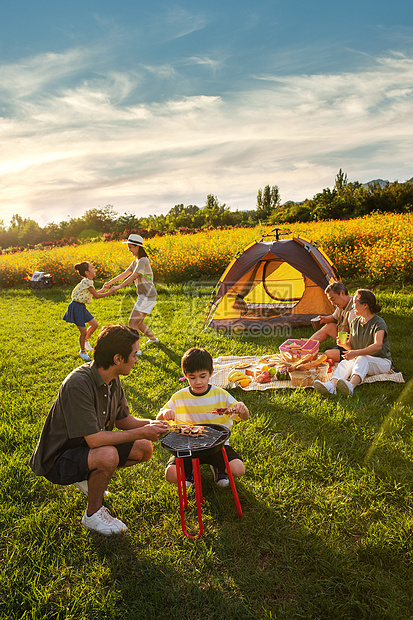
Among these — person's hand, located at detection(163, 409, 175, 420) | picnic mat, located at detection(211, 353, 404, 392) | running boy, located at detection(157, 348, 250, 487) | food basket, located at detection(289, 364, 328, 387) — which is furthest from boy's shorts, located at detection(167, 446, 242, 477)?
food basket, located at detection(289, 364, 328, 387)

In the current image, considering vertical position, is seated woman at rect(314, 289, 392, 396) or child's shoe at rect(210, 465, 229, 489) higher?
seated woman at rect(314, 289, 392, 396)

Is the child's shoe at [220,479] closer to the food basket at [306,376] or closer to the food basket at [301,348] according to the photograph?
the food basket at [306,376]

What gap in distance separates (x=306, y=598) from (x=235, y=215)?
3061 cm

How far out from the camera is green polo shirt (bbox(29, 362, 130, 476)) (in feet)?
7.64

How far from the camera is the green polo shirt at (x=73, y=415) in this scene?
233 cm

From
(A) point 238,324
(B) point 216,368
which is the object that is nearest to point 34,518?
(B) point 216,368

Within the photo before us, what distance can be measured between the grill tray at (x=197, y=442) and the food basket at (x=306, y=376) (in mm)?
2327

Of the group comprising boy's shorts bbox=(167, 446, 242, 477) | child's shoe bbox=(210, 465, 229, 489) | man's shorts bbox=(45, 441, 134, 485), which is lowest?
child's shoe bbox=(210, 465, 229, 489)

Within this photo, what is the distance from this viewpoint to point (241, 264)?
690cm

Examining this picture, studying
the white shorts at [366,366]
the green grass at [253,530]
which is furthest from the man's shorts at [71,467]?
the white shorts at [366,366]

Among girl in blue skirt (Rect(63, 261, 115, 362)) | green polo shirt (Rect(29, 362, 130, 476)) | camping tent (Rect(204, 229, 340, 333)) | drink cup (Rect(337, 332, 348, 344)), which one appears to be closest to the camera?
green polo shirt (Rect(29, 362, 130, 476))

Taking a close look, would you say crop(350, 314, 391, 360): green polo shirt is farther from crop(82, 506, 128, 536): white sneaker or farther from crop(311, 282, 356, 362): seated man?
crop(82, 506, 128, 536): white sneaker

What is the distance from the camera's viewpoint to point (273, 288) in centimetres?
841

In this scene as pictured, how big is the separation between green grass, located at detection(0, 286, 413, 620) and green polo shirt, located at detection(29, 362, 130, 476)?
57cm
